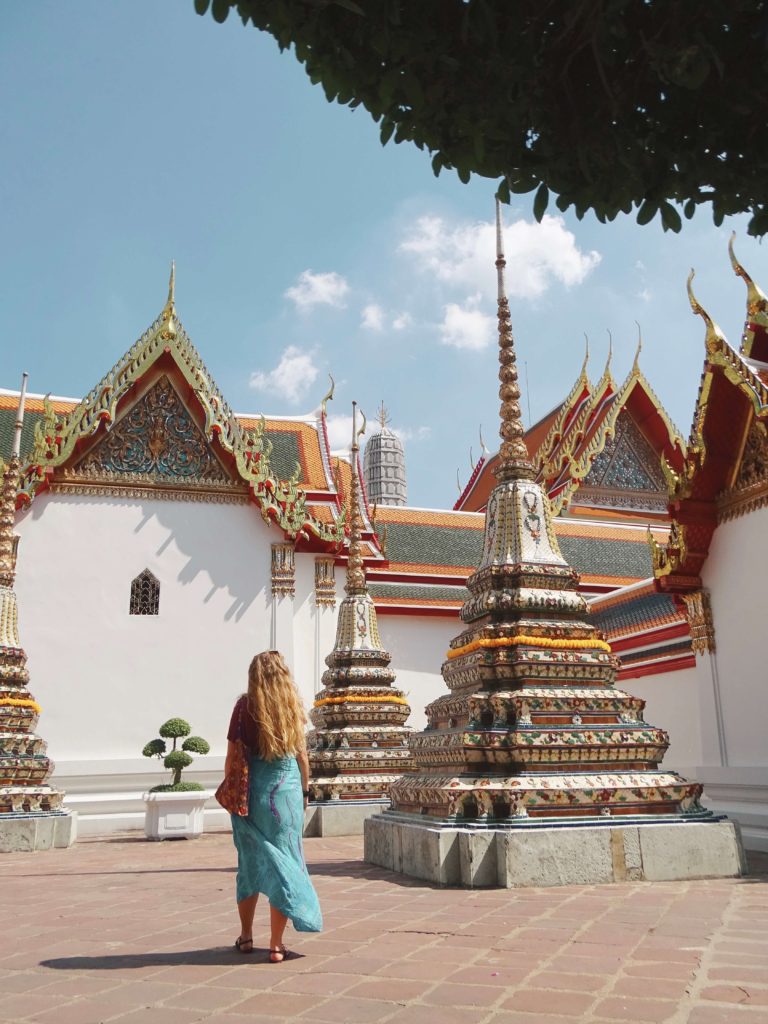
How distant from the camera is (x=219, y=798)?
3.51m

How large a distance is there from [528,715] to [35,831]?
5.76 m

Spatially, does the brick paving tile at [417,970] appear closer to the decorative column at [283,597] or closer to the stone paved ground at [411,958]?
the stone paved ground at [411,958]

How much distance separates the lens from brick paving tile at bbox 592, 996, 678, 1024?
8.14 feet

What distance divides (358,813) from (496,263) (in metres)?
5.63

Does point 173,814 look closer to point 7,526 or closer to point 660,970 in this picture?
point 7,526

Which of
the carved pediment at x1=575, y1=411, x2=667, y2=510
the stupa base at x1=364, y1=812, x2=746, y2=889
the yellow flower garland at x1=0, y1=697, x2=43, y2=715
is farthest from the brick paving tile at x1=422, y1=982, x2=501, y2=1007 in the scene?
the carved pediment at x1=575, y1=411, x2=667, y2=510

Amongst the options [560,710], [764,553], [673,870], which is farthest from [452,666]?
[764,553]

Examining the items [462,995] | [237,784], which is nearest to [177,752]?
[237,784]

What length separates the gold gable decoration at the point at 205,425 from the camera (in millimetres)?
12484

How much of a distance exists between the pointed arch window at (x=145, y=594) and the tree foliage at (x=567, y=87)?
1076 cm

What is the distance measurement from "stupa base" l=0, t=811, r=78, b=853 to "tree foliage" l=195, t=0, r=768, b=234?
8290mm

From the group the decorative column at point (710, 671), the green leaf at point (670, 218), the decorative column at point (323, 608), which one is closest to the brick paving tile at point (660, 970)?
the green leaf at point (670, 218)

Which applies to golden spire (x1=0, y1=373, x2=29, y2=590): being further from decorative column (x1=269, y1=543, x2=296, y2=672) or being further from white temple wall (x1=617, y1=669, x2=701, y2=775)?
white temple wall (x1=617, y1=669, x2=701, y2=775)

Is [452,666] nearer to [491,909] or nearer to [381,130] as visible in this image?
[491,909]
